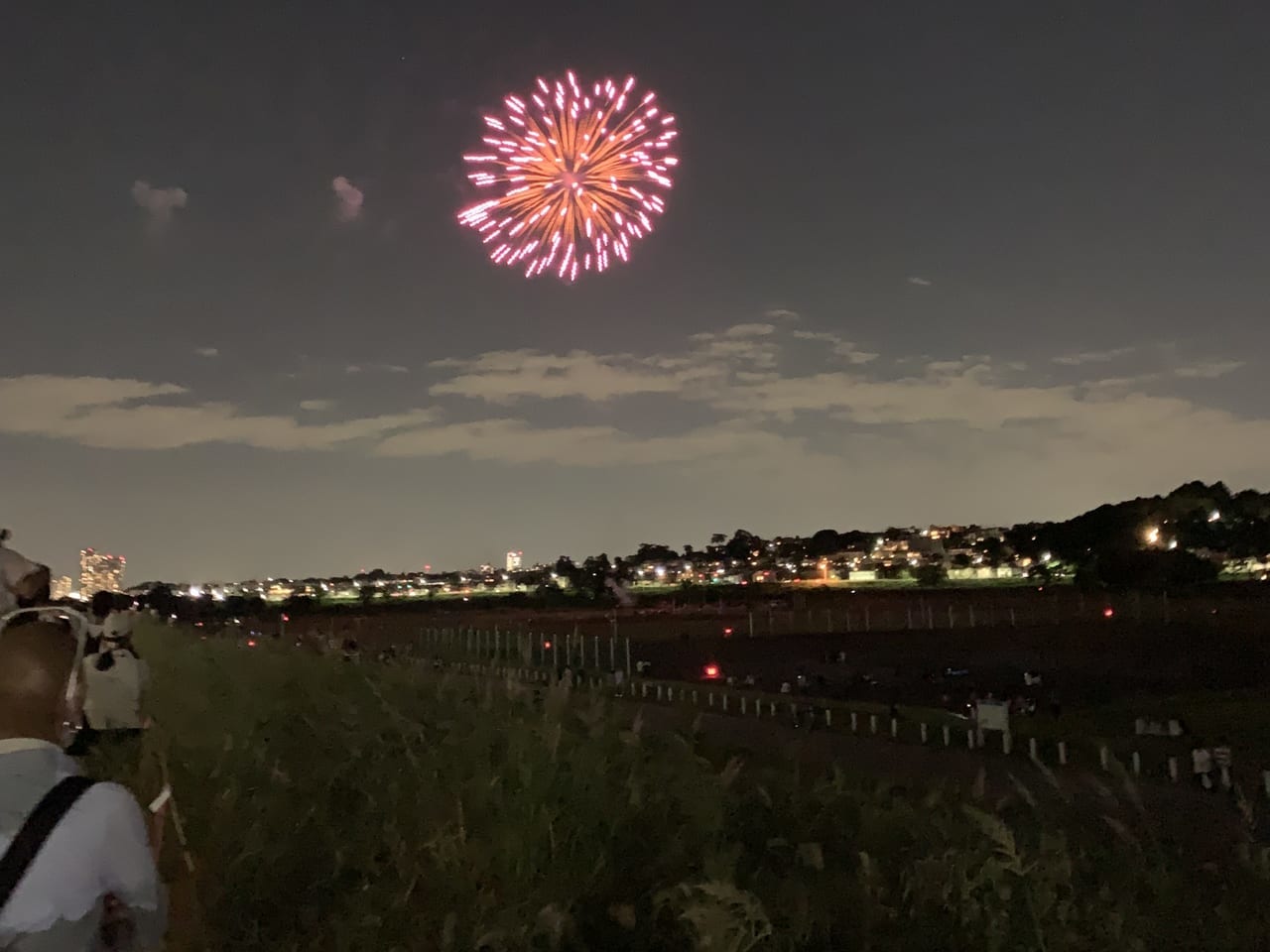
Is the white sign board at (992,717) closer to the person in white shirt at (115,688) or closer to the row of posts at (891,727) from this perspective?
the row of posts at (891,727)

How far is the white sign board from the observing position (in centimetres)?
2169

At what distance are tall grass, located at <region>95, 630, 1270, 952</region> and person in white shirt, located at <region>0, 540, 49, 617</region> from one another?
1522mm

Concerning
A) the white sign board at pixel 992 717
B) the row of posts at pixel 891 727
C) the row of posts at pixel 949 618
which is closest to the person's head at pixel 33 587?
the row of posts at pixel 891 727

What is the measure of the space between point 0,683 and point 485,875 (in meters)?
1.82

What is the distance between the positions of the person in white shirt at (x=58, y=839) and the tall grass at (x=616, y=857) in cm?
115

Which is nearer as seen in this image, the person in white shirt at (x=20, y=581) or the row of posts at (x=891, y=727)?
the person in white shirt at (x=20, y=581)

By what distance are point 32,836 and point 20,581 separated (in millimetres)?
3934

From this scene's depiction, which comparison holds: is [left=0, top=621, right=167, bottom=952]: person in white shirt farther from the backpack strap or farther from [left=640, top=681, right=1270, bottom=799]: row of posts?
[left=640, top=681, right=1270, bottom=799]: row of posts

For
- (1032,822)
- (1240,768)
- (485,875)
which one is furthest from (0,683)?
(1240,768)

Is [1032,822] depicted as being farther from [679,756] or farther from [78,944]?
[78,944]

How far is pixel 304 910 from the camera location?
472 cm

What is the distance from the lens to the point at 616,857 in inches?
149

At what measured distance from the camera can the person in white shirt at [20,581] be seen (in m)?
5.86

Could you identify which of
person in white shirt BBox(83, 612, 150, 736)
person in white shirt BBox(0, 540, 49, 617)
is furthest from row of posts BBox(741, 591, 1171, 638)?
person in white shirt BBox(0, 540, 49, 617)
